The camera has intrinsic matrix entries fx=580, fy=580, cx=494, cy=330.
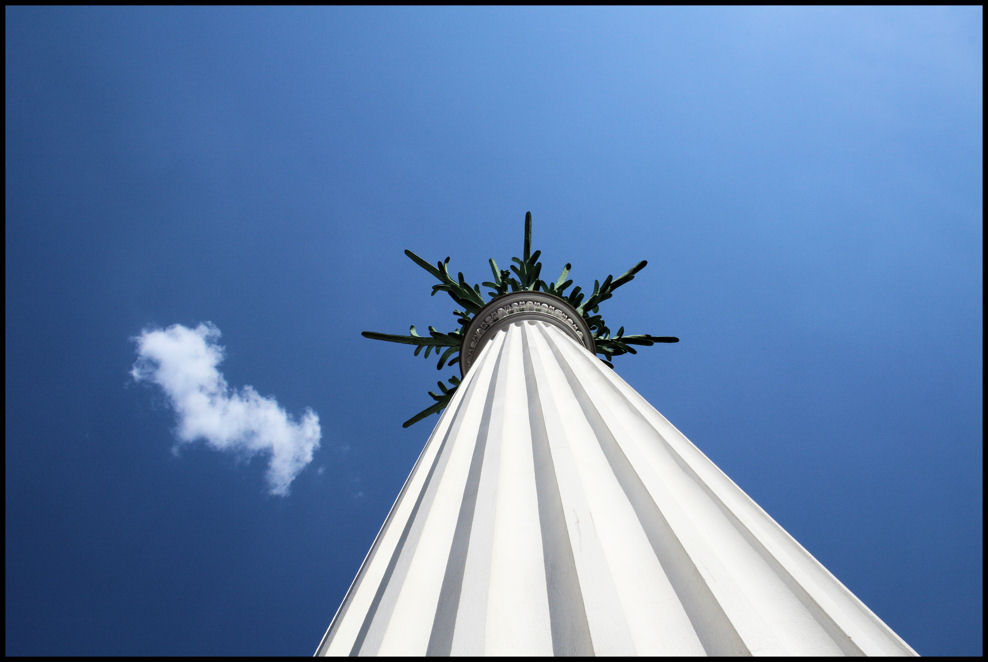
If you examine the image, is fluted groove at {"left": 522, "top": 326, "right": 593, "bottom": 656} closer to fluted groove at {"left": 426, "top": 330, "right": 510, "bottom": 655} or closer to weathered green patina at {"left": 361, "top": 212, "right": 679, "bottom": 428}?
fluted groove at {"left": 426, "top": 330, "right": 510, "bottom": 655}

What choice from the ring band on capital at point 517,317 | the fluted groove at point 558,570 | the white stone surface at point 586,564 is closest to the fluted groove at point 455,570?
the white stone surface at point 586,564

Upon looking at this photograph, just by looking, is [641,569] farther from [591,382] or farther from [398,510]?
[591,382]

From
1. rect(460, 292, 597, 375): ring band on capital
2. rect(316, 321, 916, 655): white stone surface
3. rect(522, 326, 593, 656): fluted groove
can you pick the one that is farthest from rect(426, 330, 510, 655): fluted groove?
rect(460, 292, 597, 375): ring band on capital

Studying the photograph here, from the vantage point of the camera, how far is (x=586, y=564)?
268 cm

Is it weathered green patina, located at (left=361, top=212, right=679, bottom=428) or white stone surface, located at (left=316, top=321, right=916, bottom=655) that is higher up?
weathered green patina, located at (left=361, top=212, right=679, bottom=428)

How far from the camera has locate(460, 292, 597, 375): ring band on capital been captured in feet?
31.2

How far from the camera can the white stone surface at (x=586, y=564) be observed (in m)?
2.31

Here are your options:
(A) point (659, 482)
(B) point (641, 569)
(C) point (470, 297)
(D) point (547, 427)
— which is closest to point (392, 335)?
(C) point (470, 297)

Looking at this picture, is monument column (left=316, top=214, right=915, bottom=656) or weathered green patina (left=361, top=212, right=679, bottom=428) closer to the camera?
monument column (left=316, top=214, right=915, bottom=656)

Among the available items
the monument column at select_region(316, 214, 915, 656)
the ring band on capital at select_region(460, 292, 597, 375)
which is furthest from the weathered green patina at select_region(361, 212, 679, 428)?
the monument column at select_region(316, 214, 915, 656)

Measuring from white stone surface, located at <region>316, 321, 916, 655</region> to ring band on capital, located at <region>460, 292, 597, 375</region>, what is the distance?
16.7 feet

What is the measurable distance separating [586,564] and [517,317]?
693 centimetres

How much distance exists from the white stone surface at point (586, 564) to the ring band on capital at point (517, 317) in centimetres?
508

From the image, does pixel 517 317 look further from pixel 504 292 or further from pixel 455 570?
pixel 455 570
